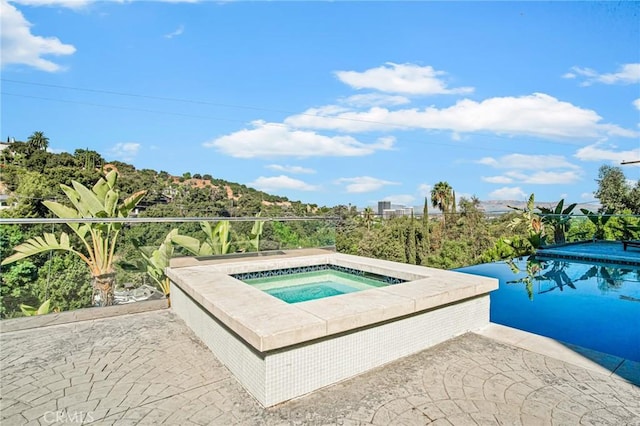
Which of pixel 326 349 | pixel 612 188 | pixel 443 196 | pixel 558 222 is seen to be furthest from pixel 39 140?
pixel 612 188

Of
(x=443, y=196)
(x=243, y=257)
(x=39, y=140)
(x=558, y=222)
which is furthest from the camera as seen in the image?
(x=39, y=140)

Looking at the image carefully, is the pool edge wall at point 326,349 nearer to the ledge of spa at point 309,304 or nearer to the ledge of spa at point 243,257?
the ledge of spa at point 309,304

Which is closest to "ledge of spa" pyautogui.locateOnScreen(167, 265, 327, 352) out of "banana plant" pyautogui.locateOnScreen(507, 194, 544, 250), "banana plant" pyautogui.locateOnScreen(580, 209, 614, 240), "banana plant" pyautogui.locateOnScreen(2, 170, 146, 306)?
"banana plant" pyautogui.locateOnScreen(2, 170, 146, 306)

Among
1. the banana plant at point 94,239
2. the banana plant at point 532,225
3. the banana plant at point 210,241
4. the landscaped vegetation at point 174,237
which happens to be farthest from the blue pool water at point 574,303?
the banana plant at point 94,239

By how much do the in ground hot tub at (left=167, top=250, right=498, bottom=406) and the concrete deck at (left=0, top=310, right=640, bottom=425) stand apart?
0.13 meters

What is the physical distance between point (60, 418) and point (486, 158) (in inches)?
1501

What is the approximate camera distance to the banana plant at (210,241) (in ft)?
17.6

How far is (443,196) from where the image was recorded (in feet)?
113

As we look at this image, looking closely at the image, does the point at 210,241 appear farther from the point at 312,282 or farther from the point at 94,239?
the point at 312,282

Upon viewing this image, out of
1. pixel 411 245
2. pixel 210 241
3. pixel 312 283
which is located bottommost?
pixel 411 245

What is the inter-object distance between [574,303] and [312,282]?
165 inches

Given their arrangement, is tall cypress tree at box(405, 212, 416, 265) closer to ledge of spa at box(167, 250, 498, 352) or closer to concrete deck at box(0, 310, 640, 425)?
ledge of spa at box(167, 250, 498, 352)

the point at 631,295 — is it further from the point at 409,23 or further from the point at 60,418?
the point at 409,23

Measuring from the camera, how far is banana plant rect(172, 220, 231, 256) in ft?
17.6
